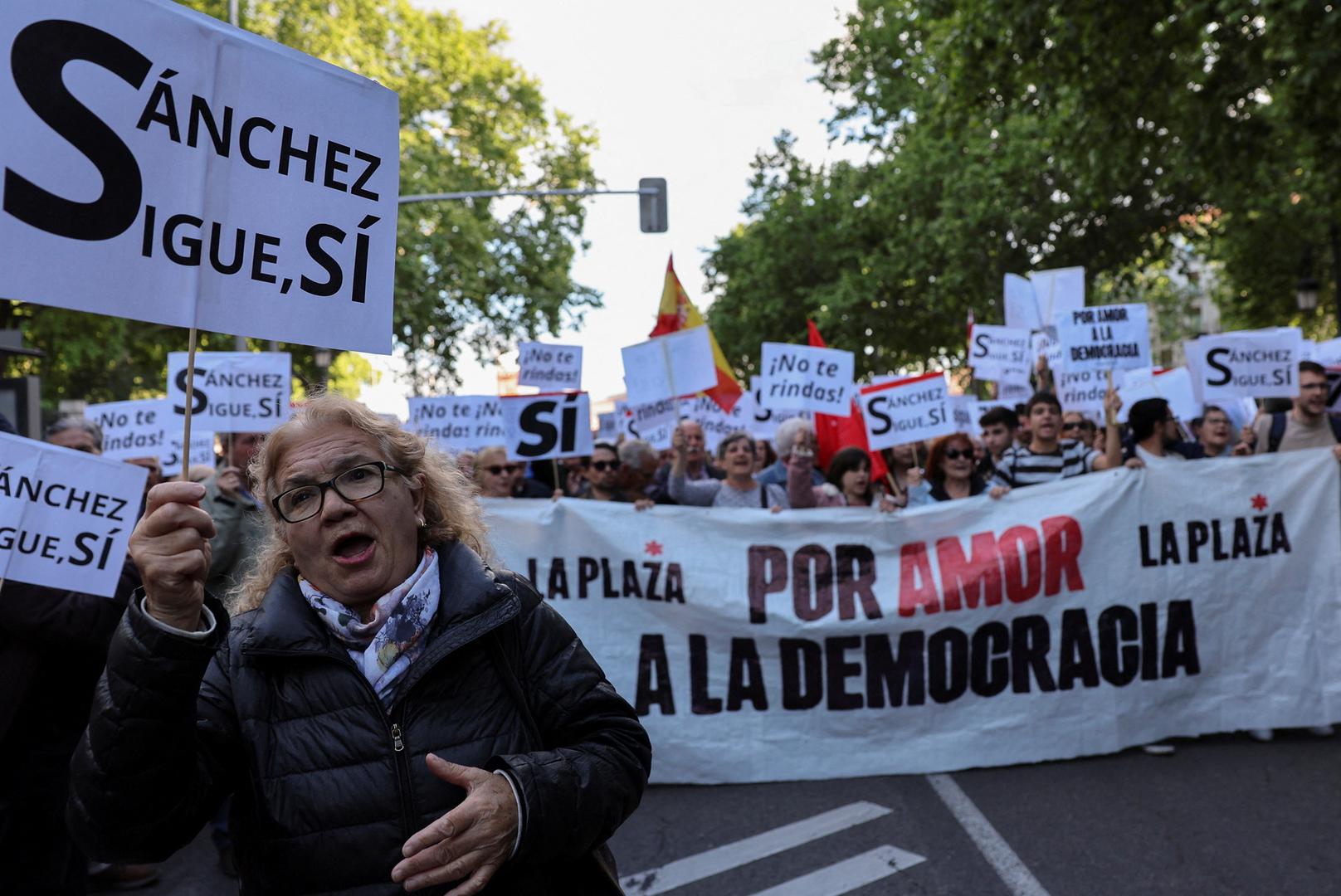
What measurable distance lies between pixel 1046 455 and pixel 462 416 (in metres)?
4.52

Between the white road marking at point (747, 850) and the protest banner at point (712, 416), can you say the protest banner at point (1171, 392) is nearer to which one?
the protest banner at point (712, 416)

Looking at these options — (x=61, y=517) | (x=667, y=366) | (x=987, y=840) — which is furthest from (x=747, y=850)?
(x=667, y=366)

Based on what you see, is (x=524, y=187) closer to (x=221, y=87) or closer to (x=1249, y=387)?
(x=1249, y=387)

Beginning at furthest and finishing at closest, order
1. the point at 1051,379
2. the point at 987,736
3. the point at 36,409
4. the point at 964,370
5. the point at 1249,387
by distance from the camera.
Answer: the point at 964,370, the point at 1051,379, the point at 1249,387, the point at 36,409, the point at 987,736

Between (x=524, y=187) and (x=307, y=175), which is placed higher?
(x=524, y=187)

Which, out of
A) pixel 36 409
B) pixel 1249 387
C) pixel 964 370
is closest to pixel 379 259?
pixel 36 409

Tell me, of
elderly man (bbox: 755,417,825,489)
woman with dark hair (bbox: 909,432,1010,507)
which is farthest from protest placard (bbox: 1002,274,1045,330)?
woman with dark hair (bbox: 909,432,1010,507)

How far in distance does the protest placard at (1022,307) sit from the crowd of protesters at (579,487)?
4.06 ft

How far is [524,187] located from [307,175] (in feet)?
103

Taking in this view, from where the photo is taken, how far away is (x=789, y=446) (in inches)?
328

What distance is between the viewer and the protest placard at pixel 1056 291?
40.1 ft

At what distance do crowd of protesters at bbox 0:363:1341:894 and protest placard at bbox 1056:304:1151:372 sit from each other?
53 cm

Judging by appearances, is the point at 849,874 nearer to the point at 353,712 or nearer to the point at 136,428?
the point at 353,712

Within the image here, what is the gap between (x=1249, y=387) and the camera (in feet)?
29.0
